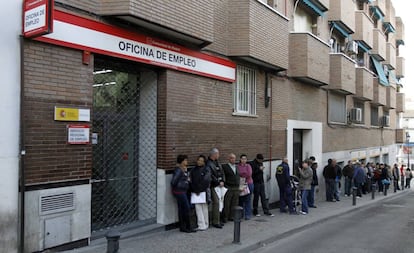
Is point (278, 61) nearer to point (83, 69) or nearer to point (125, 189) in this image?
point (125, 189)

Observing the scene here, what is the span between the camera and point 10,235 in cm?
645

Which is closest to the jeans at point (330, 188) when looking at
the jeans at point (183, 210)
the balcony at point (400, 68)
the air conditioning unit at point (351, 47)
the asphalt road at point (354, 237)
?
the asphalt road at point (354, 237)

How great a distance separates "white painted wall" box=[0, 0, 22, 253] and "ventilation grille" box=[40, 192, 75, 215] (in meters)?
0.50

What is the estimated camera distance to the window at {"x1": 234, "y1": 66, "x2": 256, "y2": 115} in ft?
42.5

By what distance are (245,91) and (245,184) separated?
2.99 meters

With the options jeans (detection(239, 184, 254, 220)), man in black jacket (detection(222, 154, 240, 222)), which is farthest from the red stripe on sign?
jeans (detection(239, 184, 254, 220))

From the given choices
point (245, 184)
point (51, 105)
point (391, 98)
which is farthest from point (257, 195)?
point (391, 98)

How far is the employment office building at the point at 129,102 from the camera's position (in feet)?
22.2

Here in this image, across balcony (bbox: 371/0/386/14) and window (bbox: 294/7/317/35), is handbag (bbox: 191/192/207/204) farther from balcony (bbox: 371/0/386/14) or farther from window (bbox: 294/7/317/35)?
balcony (bbox: 371/0/386/14)

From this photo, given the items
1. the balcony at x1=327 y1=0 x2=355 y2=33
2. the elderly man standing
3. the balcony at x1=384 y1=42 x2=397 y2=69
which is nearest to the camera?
the elderly man standing

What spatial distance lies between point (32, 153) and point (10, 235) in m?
1.20

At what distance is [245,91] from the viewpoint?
13383 mm

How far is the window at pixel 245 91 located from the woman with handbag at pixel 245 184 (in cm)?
164

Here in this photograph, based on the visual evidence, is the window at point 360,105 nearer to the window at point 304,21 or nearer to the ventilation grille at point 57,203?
the window at point 304,21
